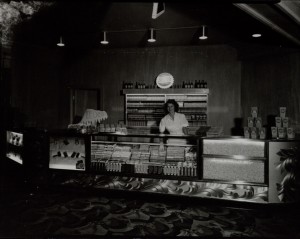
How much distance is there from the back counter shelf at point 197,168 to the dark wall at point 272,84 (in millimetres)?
2155

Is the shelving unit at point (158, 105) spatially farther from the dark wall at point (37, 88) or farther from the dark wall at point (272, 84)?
the dark wall at point (37, 88)

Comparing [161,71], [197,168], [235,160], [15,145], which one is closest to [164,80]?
[161,71]

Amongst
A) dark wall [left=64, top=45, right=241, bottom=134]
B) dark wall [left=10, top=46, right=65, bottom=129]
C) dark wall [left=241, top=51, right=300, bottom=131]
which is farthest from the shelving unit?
dark wall [left=10, top=46, right=65, bottom=129]

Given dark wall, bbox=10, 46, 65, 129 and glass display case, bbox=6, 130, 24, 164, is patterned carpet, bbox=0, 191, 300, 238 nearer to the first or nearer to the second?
glass display case, bbox=6, 130, 24, 164

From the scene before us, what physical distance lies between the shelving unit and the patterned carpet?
3.22 meters

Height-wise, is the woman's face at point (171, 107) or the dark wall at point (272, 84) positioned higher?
the dark wall at point (272, 84)

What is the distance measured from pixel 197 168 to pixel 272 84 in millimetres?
3408

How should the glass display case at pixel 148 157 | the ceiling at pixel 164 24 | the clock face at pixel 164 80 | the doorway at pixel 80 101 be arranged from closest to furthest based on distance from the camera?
1. the ceiling at pixel 164 24
2. the glass display case at pixel 148 157
3. the clock face at pixel 164 80
4. the doorway at pixel 80 101

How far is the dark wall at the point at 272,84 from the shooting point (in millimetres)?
5891

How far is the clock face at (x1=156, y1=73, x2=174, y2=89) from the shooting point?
298 inches

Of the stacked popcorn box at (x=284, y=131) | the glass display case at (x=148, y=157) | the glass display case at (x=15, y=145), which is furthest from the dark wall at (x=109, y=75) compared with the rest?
the glass display case at (x=148, y=157)

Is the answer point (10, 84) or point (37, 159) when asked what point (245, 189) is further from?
point (10, 84)

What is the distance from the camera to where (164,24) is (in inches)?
216

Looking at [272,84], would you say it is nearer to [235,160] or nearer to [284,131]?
[284,131]
